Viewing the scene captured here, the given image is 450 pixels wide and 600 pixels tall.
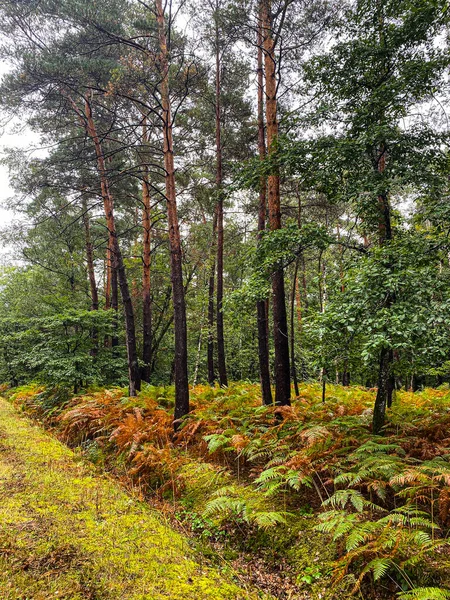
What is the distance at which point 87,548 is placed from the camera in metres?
3.16

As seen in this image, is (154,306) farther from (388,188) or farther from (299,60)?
(388,188)

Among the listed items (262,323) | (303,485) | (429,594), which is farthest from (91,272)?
(429,594)

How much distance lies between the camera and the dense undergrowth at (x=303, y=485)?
9.21ft

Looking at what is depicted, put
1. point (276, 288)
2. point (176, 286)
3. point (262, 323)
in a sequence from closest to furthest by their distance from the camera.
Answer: point (276, 288) → point (176, 286) → point (262, 323)

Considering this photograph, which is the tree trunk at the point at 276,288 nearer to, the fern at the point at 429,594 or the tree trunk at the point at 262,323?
the tree trunk at the point at 262,323

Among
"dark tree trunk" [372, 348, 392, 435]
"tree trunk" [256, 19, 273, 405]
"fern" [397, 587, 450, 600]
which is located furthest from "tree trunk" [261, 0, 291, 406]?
"fern" [397, 587, 450, 600]

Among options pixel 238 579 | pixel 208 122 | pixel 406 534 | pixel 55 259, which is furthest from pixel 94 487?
pixel 55 259

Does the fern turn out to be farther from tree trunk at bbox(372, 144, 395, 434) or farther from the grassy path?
tree trunk at bbox(372, 144, 395, 434)

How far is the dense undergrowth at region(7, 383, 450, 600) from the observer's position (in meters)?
2.81

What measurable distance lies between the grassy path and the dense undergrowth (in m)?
0.50

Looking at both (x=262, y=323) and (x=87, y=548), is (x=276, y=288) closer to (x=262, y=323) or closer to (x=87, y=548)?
(x=262, y=323)

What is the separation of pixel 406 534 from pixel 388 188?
434 cm

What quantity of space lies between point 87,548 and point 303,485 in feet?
8.98

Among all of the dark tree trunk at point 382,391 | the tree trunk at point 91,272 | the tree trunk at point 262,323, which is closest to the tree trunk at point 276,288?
the tree trunk at point 262,323
